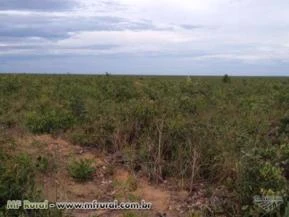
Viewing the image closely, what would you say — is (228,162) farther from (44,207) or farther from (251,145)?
(44,207)

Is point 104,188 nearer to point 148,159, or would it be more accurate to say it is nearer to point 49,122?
point 148,159

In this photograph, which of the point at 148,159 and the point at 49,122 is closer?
the point at 148,159

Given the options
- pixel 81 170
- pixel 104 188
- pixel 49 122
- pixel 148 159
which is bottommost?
pixel 104 188

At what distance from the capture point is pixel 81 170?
649cm

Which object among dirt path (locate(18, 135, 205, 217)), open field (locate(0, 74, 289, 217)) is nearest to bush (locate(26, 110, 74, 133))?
open field (locate(0, 74, 289, 217))

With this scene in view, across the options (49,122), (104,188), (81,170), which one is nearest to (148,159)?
(104,188)

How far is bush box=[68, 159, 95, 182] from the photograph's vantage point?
6.46 meters

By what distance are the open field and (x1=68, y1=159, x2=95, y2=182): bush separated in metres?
0.01

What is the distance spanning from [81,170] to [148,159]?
3.05 ft

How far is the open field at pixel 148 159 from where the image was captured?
4.94 metres

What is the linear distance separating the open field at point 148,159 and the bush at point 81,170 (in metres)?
0.01

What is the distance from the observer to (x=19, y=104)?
38.7ft

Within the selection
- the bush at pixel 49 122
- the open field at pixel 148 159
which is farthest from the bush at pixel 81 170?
the bush at pixel 49 122

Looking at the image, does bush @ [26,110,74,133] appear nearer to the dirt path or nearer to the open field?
the open field
